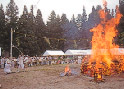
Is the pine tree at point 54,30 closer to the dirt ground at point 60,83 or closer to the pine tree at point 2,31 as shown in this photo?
the pine tree at point 2,31

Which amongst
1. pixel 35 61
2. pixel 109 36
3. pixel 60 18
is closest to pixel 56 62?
pixel 35 61

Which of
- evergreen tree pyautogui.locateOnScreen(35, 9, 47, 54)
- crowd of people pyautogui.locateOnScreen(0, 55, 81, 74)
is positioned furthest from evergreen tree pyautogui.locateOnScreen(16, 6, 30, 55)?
crowd of people pyautogui.locateOnScreen(0, 55, 81, 74)

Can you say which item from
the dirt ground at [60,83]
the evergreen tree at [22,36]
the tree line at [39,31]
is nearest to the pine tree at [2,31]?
the tree line at [39,31]

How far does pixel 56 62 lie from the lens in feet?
122

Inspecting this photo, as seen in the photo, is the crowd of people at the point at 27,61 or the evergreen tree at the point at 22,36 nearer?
the crowd of people at the point at 27,61

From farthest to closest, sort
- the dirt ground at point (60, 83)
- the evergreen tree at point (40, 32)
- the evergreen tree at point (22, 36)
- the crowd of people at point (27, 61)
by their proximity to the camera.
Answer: the evergreen tree at point (40, 32), the evergreen tree at point (22, 36), the crowd of people at point (27, 61), the dirt ground at point (60, 83)

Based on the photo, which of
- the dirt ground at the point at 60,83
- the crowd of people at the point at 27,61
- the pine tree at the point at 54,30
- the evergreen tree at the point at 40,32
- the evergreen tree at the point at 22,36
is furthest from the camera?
the pine tree at the point at 54,30

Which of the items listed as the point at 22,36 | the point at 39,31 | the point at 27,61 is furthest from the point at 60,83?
the point at 39,31

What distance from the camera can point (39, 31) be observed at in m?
56.4

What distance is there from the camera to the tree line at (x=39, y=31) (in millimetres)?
47688

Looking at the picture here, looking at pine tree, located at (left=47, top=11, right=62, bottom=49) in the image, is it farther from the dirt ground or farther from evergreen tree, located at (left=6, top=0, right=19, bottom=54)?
the dirt ground

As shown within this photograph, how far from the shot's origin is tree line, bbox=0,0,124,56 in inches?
1877

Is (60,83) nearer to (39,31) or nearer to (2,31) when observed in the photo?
(2,31)

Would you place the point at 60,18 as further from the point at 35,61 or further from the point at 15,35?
the point at 35,61
